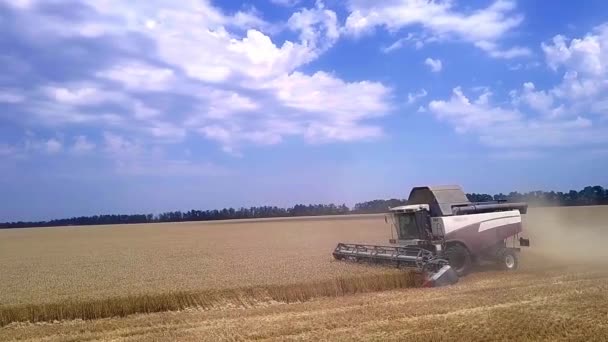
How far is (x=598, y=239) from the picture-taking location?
28672 mm

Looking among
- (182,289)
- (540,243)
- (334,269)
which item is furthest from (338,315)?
(540,243)

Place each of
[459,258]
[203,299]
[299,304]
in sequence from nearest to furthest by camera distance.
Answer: [299,304], [203,299], [459,258]

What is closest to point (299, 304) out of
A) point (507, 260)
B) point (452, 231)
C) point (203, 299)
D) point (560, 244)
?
point (203, 299)

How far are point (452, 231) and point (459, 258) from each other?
932mm

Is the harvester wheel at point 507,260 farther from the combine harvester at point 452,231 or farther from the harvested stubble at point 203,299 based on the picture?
the harvested stubble at point 203,299

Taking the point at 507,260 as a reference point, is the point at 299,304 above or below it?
below

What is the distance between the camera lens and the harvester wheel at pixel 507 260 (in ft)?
63.2

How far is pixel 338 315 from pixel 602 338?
477 cm

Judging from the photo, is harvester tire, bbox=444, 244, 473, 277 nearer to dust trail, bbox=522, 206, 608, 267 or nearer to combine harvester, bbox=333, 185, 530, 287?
combine harvester, bbox=333, 185, 530, 287

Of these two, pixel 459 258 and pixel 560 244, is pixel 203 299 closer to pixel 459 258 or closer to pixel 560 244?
pixel 459 258

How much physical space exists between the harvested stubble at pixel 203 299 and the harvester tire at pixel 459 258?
2805 millimetres

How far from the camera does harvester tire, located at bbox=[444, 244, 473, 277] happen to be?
1822 cm

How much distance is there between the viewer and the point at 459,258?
18438mm

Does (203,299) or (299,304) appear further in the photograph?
(203,299)
